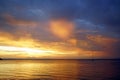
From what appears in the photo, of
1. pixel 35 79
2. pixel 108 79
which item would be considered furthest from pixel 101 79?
pixel 35 79

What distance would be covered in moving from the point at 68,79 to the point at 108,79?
16093 mm

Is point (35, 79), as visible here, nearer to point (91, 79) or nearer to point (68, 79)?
point (68, 79)

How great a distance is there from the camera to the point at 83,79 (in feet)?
248

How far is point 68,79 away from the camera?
7588 cm

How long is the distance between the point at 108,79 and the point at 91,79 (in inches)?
267

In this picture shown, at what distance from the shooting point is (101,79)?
243 ft

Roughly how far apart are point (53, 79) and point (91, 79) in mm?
15805

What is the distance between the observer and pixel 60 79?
7744 cm

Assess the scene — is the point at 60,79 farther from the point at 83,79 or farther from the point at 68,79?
the point at 83,79

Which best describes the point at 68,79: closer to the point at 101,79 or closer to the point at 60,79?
the point at 60,79

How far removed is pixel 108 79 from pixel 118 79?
384 cm

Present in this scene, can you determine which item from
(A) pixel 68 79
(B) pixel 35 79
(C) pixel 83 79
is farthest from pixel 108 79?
(B) pixel 35 79

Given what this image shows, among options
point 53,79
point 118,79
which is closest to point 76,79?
point 53,79

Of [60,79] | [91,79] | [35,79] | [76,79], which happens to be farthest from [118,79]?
[35,79]
